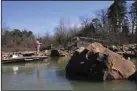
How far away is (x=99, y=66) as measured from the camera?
11.7 m

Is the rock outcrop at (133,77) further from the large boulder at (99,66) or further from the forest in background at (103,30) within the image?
the forest in background at (103,30)

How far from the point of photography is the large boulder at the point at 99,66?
37.7 ft

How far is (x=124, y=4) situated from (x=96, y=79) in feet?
111

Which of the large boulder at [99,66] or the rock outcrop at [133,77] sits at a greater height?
the large boulder at [99,66]

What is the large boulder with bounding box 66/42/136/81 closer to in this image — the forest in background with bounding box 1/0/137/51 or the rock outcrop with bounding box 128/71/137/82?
the rock outcrop with bounding box 128/71/137/82

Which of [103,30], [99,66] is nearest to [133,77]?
[99,66]

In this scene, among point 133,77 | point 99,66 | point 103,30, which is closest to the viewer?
point 133,77

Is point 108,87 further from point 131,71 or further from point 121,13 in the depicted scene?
point 121,13

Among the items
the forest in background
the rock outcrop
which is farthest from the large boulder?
the forest in background

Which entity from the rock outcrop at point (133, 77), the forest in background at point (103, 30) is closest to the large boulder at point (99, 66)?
the rock outcrop at point (133, 77)

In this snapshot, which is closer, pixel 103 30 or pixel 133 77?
pixel 133 77

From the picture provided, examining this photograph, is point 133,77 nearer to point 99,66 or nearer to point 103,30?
point 99,66

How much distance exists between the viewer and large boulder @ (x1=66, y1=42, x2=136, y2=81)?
37.7ft

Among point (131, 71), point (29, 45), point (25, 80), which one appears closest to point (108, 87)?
point (131, 71)
